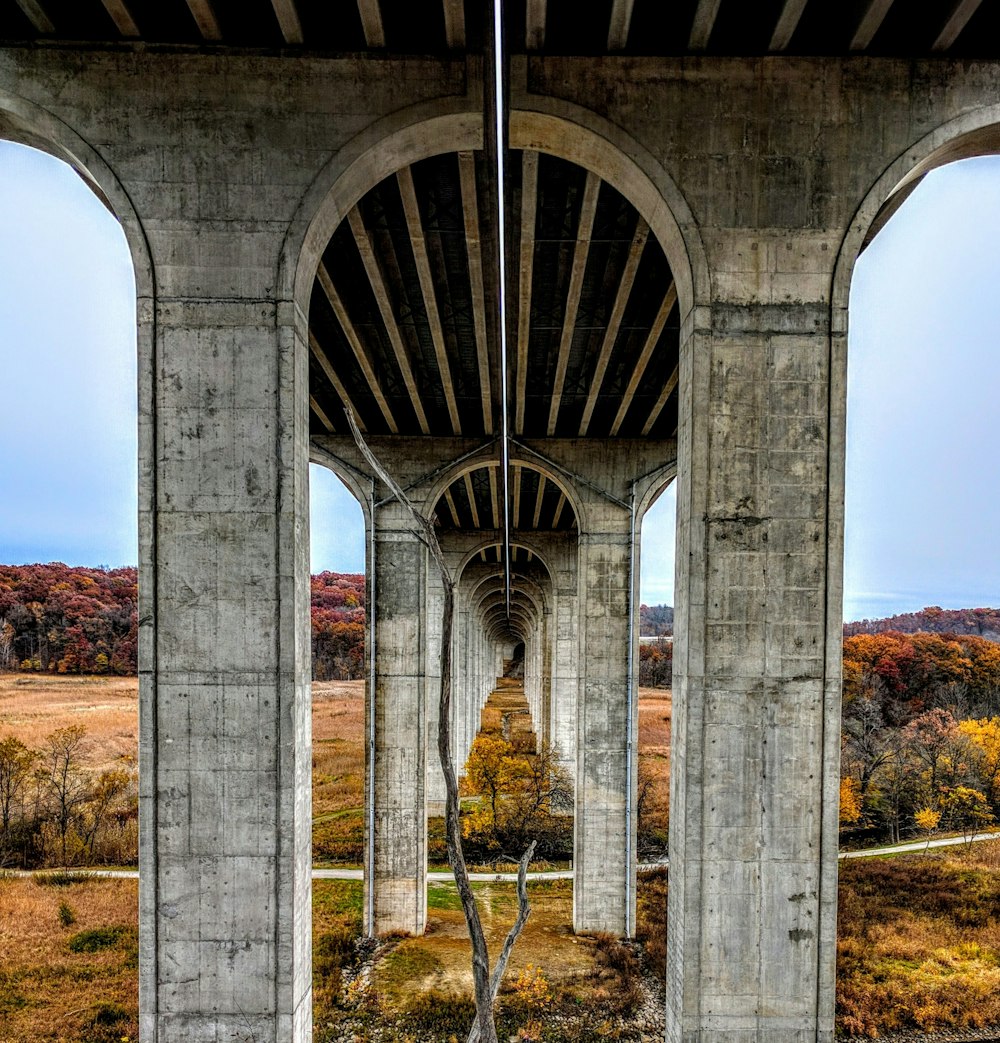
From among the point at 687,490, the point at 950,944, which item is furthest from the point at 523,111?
the point at 950,944

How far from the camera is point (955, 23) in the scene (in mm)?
8031

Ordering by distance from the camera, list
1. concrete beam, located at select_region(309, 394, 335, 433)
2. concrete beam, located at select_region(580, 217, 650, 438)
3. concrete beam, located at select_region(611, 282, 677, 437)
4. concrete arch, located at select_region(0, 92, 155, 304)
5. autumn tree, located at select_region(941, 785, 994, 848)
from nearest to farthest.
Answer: concrete arch, located at select_region(0, 92, 155, 304), concrete beam, located at select_region(580, 217, 650, 438), concrete beam, located at select_region(611, 282, 677, 437), concrete beam, located at select_region(309, 394, 335, 433), autumn tree, located at select_region(941, 785, 994, 848)

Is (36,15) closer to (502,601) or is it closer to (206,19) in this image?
(206,19)

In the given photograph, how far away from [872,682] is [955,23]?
149 feet

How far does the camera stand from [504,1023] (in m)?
15.6

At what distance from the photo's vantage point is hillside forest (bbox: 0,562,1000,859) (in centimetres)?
3344

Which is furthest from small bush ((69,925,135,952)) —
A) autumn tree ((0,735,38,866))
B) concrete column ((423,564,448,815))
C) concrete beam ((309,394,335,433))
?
concrete beam ((309,394,335,433))

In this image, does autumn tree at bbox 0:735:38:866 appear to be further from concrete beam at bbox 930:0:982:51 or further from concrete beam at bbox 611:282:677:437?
concrete beam at bbox 930:0:982:51

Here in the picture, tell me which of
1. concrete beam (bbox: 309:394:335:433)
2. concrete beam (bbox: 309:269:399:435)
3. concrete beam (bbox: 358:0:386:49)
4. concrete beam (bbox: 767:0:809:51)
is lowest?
concrete beam (bbox: 309:394:335:433)

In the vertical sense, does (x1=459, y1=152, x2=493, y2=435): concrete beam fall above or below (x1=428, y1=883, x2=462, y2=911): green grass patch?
above

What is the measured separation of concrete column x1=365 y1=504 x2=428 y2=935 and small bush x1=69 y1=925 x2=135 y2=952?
7931 millimetres

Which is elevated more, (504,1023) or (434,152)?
(434,152)

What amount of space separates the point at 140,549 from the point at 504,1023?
14.0m

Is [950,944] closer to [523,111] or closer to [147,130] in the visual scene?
[523,111]
